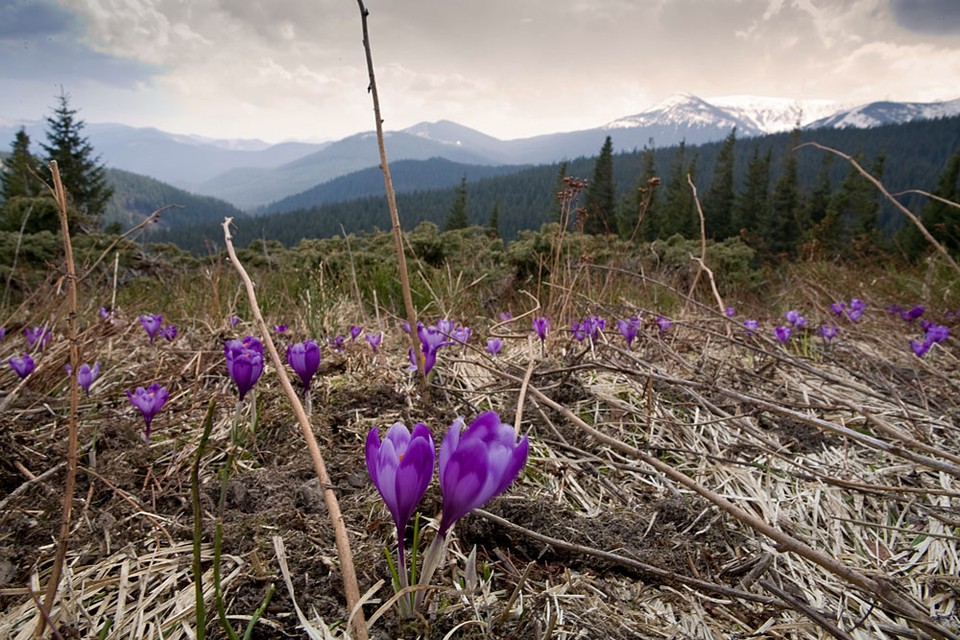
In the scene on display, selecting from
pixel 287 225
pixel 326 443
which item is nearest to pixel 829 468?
pixel 326 443

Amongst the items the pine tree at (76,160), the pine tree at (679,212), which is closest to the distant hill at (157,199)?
the pine tree at (76,160)

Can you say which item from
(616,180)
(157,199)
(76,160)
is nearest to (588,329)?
(76,160)

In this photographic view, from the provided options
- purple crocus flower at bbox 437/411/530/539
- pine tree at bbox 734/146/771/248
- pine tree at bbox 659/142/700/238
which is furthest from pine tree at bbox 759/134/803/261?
purple crocus flower at bbox 437/411/530/539

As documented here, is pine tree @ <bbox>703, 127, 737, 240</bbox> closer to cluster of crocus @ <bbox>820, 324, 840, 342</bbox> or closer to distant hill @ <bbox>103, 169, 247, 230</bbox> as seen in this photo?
cluster of crocus @ <bbox>820, 324, 840, 342</bbox>

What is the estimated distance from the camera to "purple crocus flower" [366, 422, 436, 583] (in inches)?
30.6

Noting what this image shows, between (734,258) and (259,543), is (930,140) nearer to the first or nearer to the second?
(734,258)

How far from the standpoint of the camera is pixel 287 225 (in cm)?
10888

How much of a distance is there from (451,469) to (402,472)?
0.25ft

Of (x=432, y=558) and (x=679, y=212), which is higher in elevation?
(x=432, y=558)

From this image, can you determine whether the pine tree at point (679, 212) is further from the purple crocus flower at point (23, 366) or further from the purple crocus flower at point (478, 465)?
the purple crocus flower at point (478, 465)

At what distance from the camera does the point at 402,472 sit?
0.78 m

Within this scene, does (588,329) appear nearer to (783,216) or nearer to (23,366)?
(23,366)

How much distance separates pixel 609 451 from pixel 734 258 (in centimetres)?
1284

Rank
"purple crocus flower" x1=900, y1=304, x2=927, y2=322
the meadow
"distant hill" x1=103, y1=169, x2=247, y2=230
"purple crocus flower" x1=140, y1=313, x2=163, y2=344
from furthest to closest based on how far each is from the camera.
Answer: "distant hill" x1=103, y1=169, x2=247, y2=230
"purple crocus flower" x1=900, y1=304, x2=927, y2=322
"purple crocus flower" x1=140, y1=313, x2=163, y2=344
the meadow
